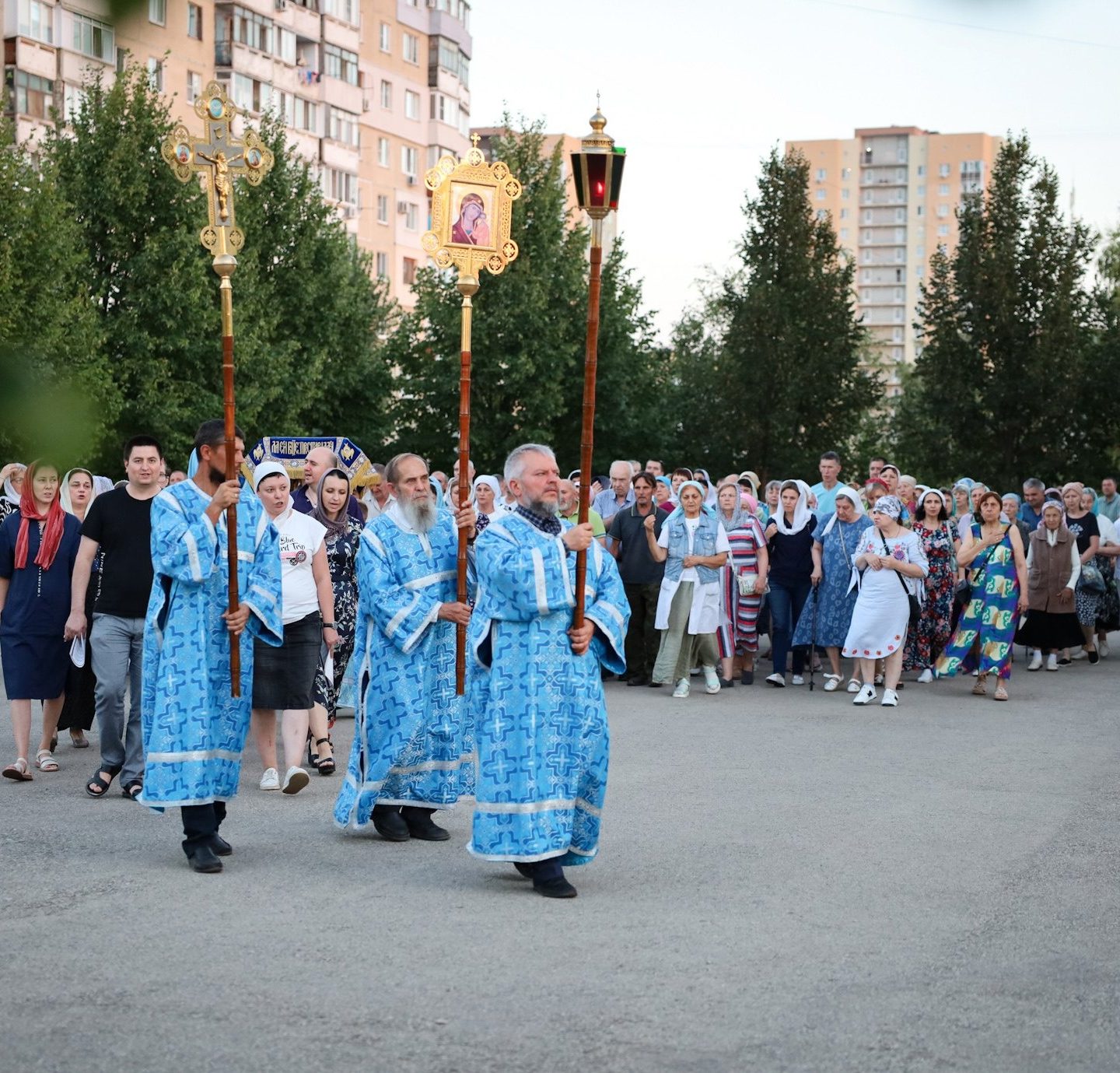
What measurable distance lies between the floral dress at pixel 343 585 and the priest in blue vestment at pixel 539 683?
4.15 m

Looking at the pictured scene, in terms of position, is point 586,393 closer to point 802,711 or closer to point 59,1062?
point 59,1062

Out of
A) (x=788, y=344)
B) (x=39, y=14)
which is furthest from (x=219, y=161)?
(x=788, y=344)

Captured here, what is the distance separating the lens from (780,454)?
4178 cm

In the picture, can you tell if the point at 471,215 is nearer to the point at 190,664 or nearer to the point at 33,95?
the point at 190,664

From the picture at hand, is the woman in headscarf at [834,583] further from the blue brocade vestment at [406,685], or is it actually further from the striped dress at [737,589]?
the blue brocade vestment at [406,685]

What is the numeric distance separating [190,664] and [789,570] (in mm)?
9800

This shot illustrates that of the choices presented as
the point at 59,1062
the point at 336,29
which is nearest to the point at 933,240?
the point at 336,29

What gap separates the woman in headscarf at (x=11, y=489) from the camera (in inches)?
107

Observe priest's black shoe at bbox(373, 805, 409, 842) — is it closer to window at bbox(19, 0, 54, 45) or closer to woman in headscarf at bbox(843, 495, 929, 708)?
window at bbox(19, 0, 54, 45)

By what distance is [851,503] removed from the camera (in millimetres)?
16328

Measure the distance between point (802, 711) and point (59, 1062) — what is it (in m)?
10.1

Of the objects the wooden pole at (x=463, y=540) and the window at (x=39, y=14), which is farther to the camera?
the wooden pole at (x=463, y=540)

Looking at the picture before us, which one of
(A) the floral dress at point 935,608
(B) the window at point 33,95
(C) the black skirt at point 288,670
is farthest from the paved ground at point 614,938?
(B) the window at point 33,95

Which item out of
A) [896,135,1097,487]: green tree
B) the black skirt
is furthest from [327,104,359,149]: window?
the black skirt
